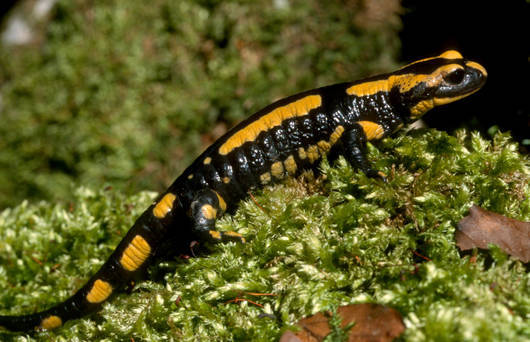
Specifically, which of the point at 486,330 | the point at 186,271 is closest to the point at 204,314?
the point at 186,271

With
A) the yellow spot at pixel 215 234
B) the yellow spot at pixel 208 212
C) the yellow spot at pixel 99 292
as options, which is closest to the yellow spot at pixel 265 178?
the yellow spot at pixel 208 212

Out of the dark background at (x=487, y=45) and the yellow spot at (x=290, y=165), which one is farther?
the yellow spot at (x=290, y=165)

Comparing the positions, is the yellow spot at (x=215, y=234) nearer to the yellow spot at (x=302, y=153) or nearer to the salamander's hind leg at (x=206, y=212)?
the salamander's hind leg at (x=206, y=212)

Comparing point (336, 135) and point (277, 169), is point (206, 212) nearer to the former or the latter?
point (277, 169)

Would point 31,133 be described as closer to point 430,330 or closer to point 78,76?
point 78,76

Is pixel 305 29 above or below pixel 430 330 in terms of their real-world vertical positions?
above
